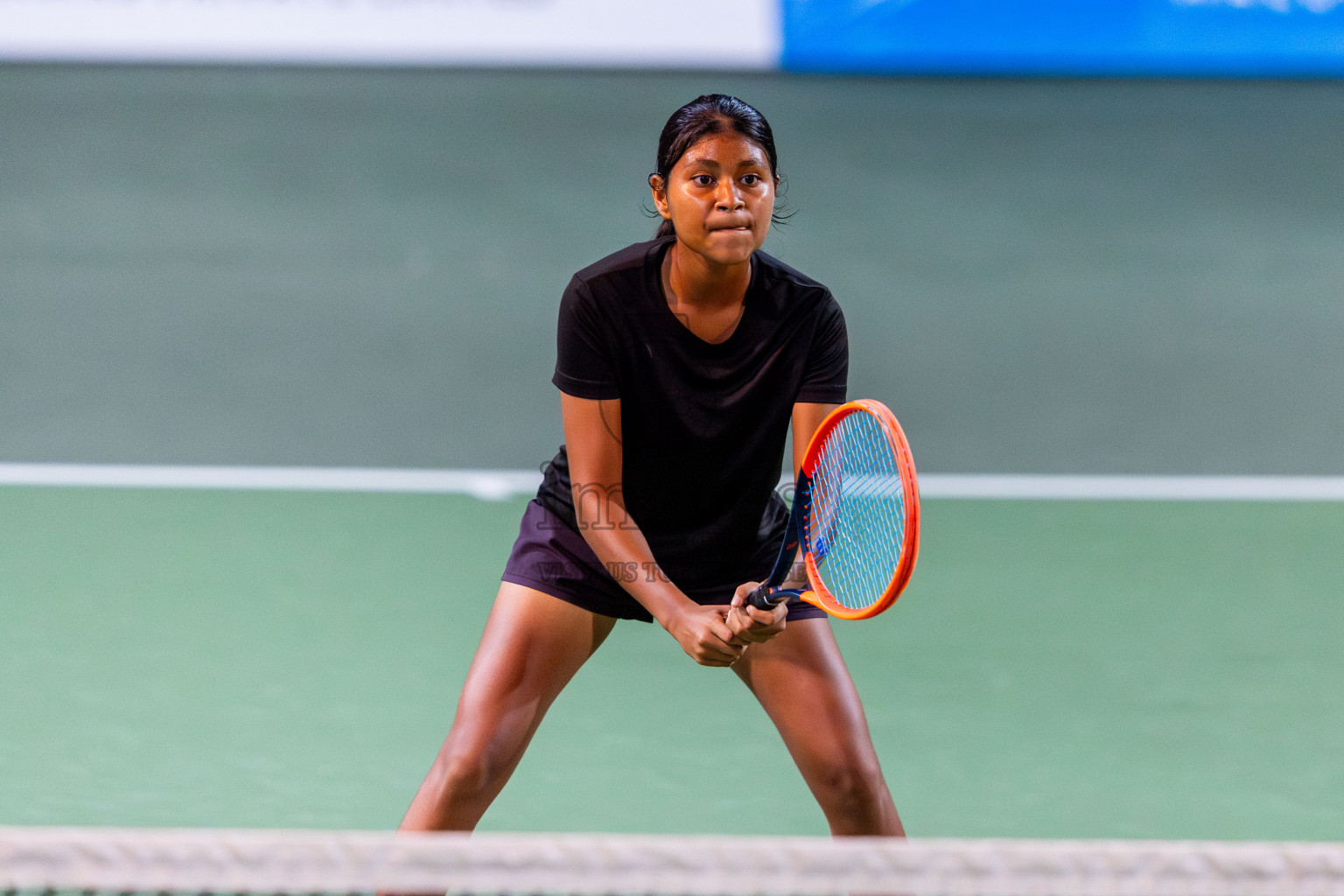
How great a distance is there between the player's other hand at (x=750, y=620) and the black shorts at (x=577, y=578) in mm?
171

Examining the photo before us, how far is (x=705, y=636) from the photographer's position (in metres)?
1.90

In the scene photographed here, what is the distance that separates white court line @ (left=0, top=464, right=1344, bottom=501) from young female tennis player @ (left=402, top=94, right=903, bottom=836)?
117 inches

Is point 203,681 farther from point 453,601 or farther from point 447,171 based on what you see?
point 447,171

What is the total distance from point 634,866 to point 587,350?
44.4 inches

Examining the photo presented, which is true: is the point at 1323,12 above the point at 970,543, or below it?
above

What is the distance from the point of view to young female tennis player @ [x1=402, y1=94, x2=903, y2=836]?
1.93 m

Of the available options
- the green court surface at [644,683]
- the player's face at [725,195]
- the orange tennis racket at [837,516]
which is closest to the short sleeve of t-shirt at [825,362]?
the orange tennis racket at [837,516]

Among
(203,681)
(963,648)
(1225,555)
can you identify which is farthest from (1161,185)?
(203,681)

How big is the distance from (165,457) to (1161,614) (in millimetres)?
3946

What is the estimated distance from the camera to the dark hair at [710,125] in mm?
1920

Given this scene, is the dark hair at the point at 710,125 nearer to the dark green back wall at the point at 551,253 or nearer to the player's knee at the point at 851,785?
the player's knee at the point at 851,785

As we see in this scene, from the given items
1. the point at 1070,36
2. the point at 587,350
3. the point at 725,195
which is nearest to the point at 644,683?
the point at 587,350

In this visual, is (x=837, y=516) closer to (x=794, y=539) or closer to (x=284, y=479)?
(x=794, y=539)

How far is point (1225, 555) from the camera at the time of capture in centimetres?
446
